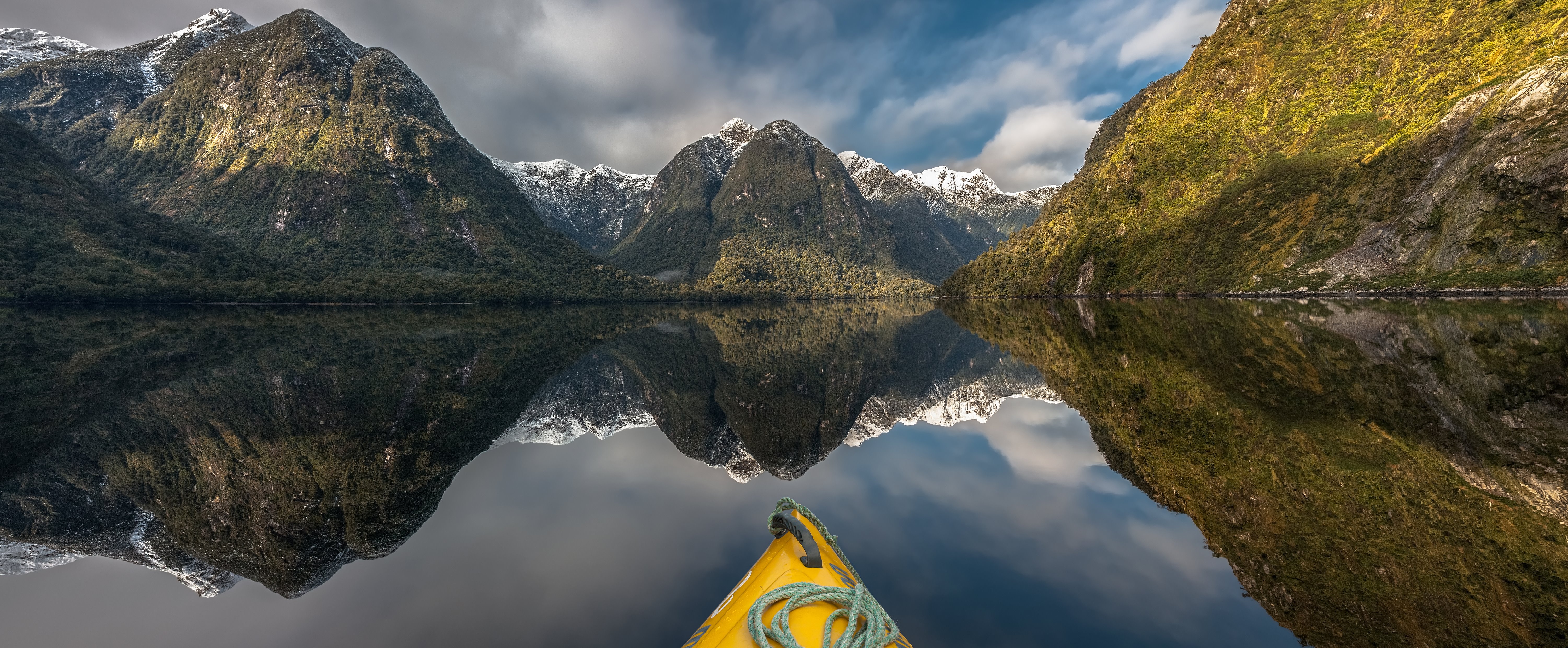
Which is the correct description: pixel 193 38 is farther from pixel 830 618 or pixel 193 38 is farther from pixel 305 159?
pixel 830 618

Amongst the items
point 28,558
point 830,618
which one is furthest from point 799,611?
point 28,558

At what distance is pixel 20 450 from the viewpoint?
9.21 m

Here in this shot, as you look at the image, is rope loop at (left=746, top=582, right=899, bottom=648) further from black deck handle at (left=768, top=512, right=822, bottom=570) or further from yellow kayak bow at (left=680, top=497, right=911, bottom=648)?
black deck handle at (left=768, top=512, right=822, bottom=570)

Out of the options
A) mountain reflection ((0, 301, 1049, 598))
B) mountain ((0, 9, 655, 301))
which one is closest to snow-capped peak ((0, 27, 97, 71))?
mountain ((0, 9, 655, 301))

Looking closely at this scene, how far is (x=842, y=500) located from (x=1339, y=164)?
251 feet

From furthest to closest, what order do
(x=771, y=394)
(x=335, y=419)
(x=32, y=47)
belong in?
1. (x=32, y=47)
2. (x=771, y=394)
3. (x=335, y=419)

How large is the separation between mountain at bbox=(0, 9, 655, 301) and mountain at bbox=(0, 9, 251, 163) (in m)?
0.34

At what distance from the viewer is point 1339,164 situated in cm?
5531

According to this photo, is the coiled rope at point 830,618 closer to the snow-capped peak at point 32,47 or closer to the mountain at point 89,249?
the mountain at point 89,249

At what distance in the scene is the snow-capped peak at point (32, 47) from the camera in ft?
456

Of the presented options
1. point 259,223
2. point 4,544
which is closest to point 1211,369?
point 4,544

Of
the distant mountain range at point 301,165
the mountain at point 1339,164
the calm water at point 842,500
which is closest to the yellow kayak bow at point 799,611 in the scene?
the calm water at point 842,500

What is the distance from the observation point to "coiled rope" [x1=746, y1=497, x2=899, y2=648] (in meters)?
2.91

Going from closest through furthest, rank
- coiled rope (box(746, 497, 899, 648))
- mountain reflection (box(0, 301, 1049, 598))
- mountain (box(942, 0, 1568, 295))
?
coiled rope (box(746, 497, 899, 648)) < mountain reflection (box(0, 301, 1049, 598)) < mountain (box(942, 0, 1568, 295))
